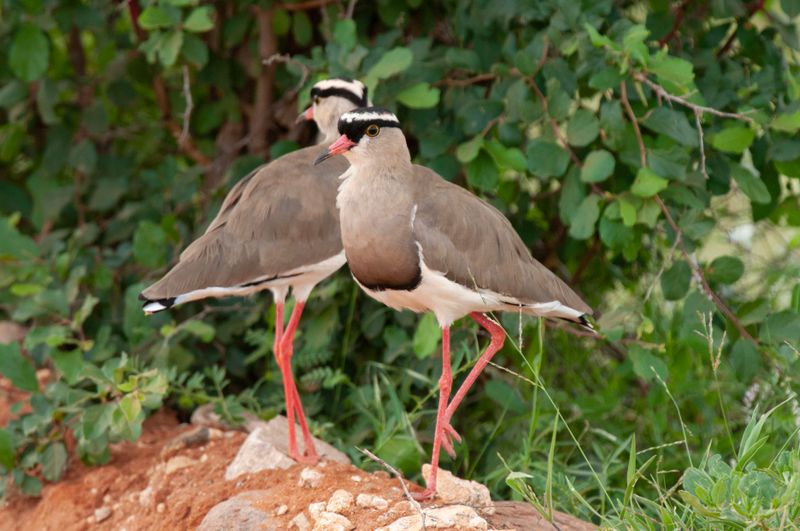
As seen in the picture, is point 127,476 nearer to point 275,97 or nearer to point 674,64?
point 275,97

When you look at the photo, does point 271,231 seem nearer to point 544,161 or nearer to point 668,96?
point 544,161

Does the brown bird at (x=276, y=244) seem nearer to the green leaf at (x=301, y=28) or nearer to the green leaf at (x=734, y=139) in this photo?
the green leaf at (x=301, y=28)

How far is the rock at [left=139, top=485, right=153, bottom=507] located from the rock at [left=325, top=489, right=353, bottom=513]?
873 millimetres

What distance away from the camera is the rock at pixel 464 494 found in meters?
3.48

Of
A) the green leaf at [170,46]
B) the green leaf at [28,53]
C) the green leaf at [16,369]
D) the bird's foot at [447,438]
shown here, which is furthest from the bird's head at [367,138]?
the green leaf at [28,53]

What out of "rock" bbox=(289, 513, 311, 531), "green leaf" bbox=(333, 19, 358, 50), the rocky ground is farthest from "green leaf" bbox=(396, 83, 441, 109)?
"rock" bbox=(289, 513, 311, 531)

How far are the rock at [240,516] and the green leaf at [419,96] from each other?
60.7 inches

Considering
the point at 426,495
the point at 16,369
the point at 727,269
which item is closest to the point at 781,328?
the point at 727,269

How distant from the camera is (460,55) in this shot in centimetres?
448

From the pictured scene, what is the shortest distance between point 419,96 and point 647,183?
92cm

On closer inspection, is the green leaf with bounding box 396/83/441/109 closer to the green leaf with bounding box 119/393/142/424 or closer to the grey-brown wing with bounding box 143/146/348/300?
the grey-brown wing with bounding box 143/146/348/300

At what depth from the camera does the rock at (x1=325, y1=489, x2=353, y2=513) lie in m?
3.43

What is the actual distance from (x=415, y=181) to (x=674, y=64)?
38.8 inches

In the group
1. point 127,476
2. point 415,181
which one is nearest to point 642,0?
point 415,181
